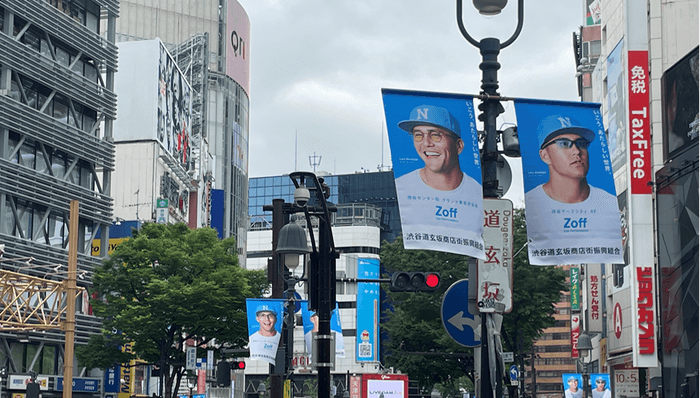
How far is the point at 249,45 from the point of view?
477 ft

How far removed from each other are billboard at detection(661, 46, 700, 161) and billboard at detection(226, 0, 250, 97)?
10154cm

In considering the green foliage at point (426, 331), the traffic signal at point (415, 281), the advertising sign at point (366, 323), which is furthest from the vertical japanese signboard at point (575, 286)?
the advertising sign at point (366, 323)

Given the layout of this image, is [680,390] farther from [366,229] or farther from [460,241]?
[366,229]

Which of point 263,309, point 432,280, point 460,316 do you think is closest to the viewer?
point 460,316

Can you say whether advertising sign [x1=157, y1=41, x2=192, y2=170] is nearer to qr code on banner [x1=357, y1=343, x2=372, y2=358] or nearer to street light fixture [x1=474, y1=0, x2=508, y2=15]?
qr code on banner [x1=357, y1=343, x2=372, y2=358]

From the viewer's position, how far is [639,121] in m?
48.4

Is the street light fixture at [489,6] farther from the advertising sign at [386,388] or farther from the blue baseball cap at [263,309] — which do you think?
the advertising sign at [386,388]

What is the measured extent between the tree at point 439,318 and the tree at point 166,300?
970cm

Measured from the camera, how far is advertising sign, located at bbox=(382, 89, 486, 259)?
391 inches

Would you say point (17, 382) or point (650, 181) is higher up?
point (650, 181)

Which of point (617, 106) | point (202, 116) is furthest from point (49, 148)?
point (202, 116)

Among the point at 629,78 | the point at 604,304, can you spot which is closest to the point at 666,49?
the point at 629,78

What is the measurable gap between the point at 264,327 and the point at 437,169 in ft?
53.6

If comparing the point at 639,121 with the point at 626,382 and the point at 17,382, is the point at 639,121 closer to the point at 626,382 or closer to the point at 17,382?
the point at 626,382
